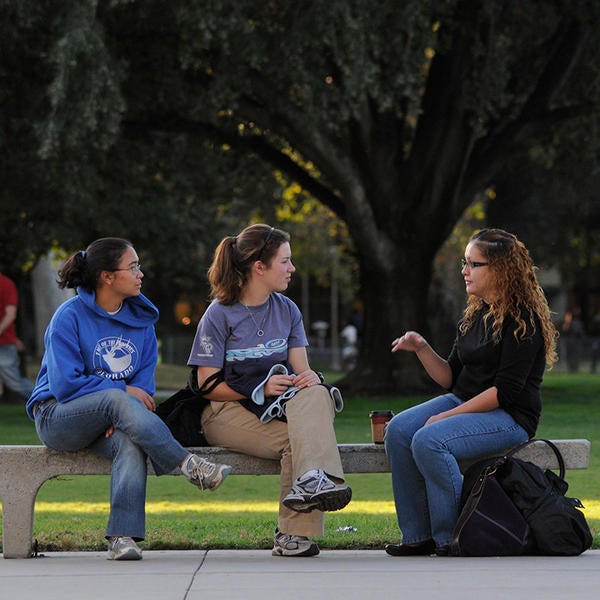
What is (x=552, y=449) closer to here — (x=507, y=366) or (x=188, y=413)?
(x=507, y=366)

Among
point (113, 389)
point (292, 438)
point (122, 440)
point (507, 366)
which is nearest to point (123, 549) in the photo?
point (122, 440)

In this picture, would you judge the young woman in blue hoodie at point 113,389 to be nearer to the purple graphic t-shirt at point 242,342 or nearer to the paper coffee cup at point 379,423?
the purple graphic t-shirt at point 242,342

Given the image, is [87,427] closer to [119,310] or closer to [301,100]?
[119,310]

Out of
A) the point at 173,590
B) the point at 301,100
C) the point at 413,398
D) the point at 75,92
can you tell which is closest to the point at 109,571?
the point at 173,590

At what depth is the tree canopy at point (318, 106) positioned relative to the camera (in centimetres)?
1742

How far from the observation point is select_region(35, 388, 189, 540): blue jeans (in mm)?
6840

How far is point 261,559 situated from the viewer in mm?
6945

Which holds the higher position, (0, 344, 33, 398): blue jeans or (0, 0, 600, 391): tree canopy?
(0, 0, 600, 391): tree canopy

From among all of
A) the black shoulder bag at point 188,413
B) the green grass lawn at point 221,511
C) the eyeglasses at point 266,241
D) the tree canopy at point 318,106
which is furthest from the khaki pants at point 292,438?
the tree canopy at point 318,106

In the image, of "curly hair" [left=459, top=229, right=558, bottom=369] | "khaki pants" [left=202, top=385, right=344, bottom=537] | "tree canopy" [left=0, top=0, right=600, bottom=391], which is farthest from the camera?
"tree canopy" [left=0, top=0, right=600, bottom=391]

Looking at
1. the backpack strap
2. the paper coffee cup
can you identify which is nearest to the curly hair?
the backpack strap

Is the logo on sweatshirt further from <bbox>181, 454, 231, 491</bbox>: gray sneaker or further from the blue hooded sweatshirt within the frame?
<bbox>181, 454, 231, 491</bbox>: gray sneaker

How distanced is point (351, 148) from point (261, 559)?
16.0 metres

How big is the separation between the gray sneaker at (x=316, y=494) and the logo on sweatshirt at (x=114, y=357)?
1.14 metres
